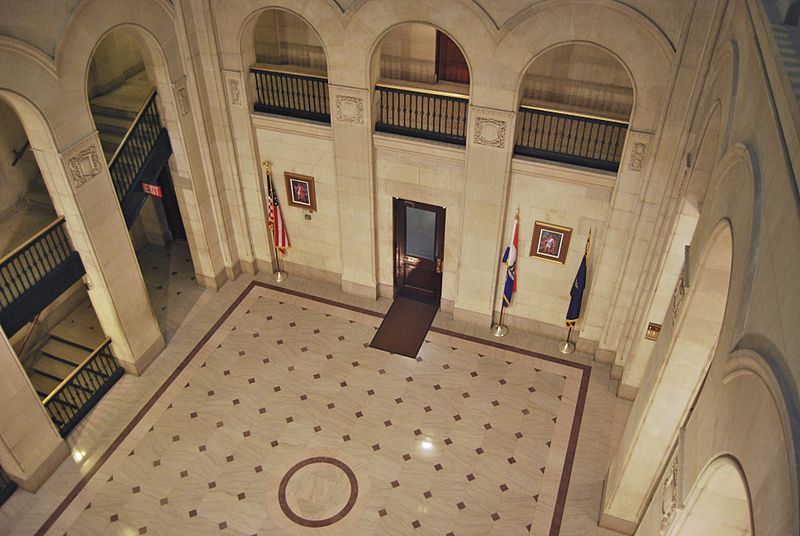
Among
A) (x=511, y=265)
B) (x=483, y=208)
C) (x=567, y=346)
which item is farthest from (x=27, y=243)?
(x=567, y=346)

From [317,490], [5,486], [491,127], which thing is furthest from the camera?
[491,127]

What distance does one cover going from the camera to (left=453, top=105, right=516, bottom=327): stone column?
910 cm

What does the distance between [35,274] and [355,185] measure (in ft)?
15.9

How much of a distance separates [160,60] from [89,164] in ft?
6.71

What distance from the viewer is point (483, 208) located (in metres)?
9.91

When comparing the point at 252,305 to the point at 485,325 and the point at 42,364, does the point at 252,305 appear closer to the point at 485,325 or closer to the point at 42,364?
the point at 42,364

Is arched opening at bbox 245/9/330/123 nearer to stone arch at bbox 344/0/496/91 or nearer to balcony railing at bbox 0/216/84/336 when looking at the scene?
stone arch at bbox 344/0/496/91

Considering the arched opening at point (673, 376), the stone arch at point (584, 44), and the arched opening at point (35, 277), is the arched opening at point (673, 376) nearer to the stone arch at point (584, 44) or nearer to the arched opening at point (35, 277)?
the stone arch at point (584, 44)

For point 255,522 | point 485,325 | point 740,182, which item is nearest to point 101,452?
point 255,522

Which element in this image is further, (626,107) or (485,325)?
(485,325)

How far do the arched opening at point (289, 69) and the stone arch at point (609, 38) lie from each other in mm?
3326

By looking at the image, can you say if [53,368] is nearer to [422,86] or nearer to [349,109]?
[349,109]

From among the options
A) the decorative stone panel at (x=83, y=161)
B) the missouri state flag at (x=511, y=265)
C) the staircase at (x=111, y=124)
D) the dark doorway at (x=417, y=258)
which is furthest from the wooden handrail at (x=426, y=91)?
the staircase at (x=111, y=124)

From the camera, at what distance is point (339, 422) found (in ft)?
31.6
